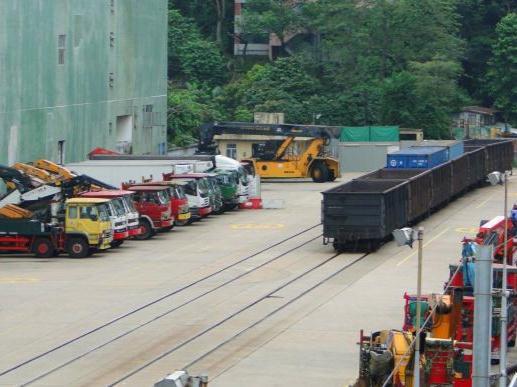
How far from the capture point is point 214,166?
240ft

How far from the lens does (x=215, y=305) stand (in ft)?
146

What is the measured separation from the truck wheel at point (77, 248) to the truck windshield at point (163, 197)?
6.58 meters

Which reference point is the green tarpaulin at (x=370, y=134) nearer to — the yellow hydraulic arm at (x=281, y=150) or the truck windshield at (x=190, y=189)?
the yellow hydraulic arm at (x=281, y=150)

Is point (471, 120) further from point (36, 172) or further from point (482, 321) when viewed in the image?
point (482, 321)

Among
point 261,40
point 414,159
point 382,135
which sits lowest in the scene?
point 414,159

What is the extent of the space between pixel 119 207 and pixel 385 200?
990 cm

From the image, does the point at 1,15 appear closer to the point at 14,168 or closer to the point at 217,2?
the point at 14,168

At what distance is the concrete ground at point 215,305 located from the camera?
3500cm

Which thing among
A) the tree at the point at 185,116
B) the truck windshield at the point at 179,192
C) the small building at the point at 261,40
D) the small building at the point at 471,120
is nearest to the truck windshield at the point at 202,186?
the truck windshield at the point at 179,192

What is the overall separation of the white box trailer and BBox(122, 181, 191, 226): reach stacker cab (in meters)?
3.37

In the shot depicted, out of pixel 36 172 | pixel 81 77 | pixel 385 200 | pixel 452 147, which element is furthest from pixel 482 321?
pixel 81 77

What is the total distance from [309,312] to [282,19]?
80869 mm

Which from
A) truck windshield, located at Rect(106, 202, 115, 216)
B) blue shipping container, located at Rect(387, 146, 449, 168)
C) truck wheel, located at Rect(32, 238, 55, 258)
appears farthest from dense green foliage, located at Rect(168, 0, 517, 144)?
truck wheel, located at Rect(32, 238, 55, 258)

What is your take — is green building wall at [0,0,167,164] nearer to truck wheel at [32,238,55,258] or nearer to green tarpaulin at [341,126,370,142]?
green tarpaulin at [341,126,370,142]
